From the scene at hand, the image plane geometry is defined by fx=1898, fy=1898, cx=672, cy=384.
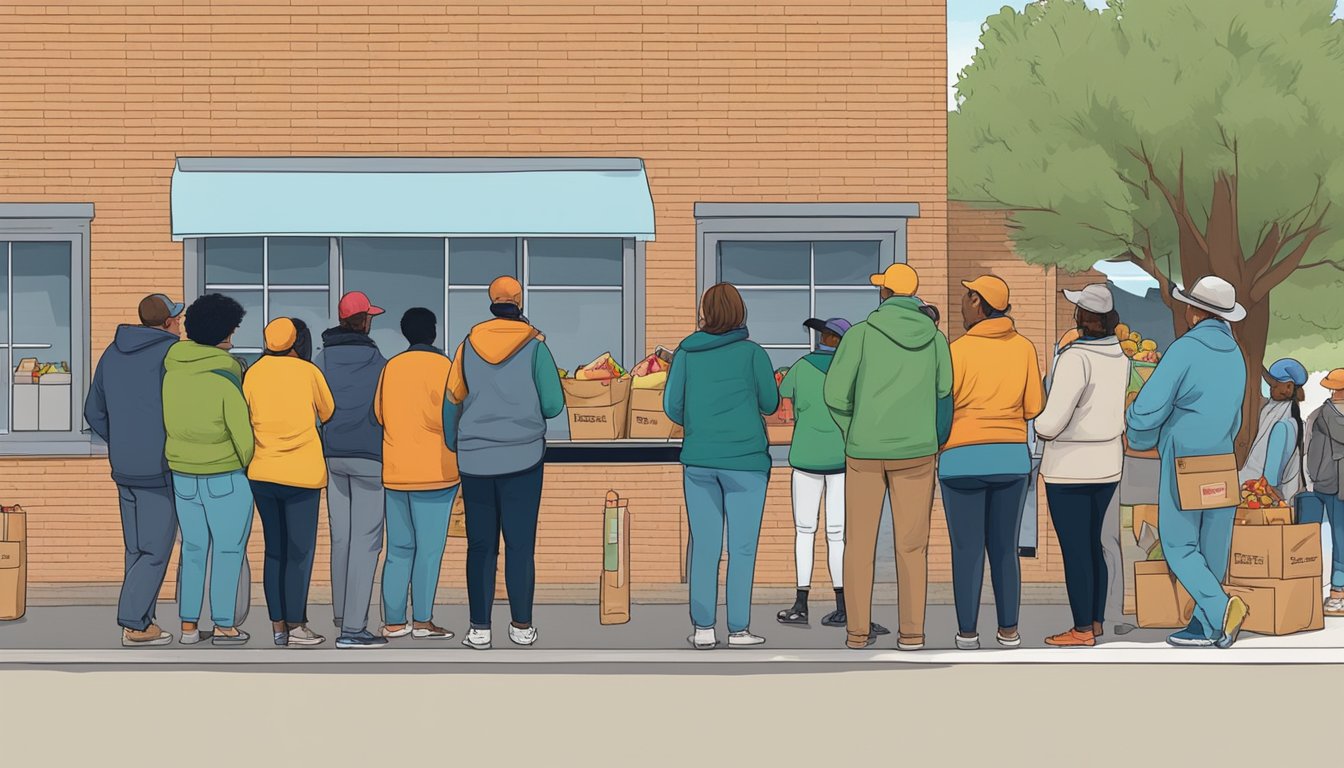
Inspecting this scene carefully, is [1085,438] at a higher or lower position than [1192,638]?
higher

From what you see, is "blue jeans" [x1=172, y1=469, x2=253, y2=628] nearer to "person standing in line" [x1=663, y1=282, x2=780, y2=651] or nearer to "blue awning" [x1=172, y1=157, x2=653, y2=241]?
"person standing in line" [x1=663, y1=282, x2=780, y2=651]

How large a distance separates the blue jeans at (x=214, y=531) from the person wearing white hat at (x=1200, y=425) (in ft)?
16.0

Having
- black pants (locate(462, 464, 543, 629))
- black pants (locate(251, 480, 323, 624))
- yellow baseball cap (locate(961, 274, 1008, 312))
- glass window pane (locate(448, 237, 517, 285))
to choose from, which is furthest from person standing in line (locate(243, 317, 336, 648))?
yellow baseball cap (locate(961, 274, 1008, 312))

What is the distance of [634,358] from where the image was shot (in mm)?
13594

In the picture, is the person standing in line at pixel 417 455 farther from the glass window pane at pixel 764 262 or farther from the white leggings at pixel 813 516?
the glass window pane at pixel 764 262

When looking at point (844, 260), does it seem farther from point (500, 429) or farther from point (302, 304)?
point (500, 429)

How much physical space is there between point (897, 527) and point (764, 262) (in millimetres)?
3880

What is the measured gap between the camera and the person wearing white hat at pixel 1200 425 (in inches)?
398

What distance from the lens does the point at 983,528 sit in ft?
33.5

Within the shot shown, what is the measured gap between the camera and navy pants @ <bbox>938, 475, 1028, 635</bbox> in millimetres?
10188

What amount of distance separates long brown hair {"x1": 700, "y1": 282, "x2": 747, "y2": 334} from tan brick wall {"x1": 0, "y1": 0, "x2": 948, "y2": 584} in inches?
130

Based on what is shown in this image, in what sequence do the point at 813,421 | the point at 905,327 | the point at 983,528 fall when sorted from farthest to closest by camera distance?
the point at 813,421
the point at 983,528
the point at 905,327

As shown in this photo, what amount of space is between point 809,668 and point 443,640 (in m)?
2.26

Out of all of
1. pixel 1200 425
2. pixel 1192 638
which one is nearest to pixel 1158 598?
pixel 1192 638
